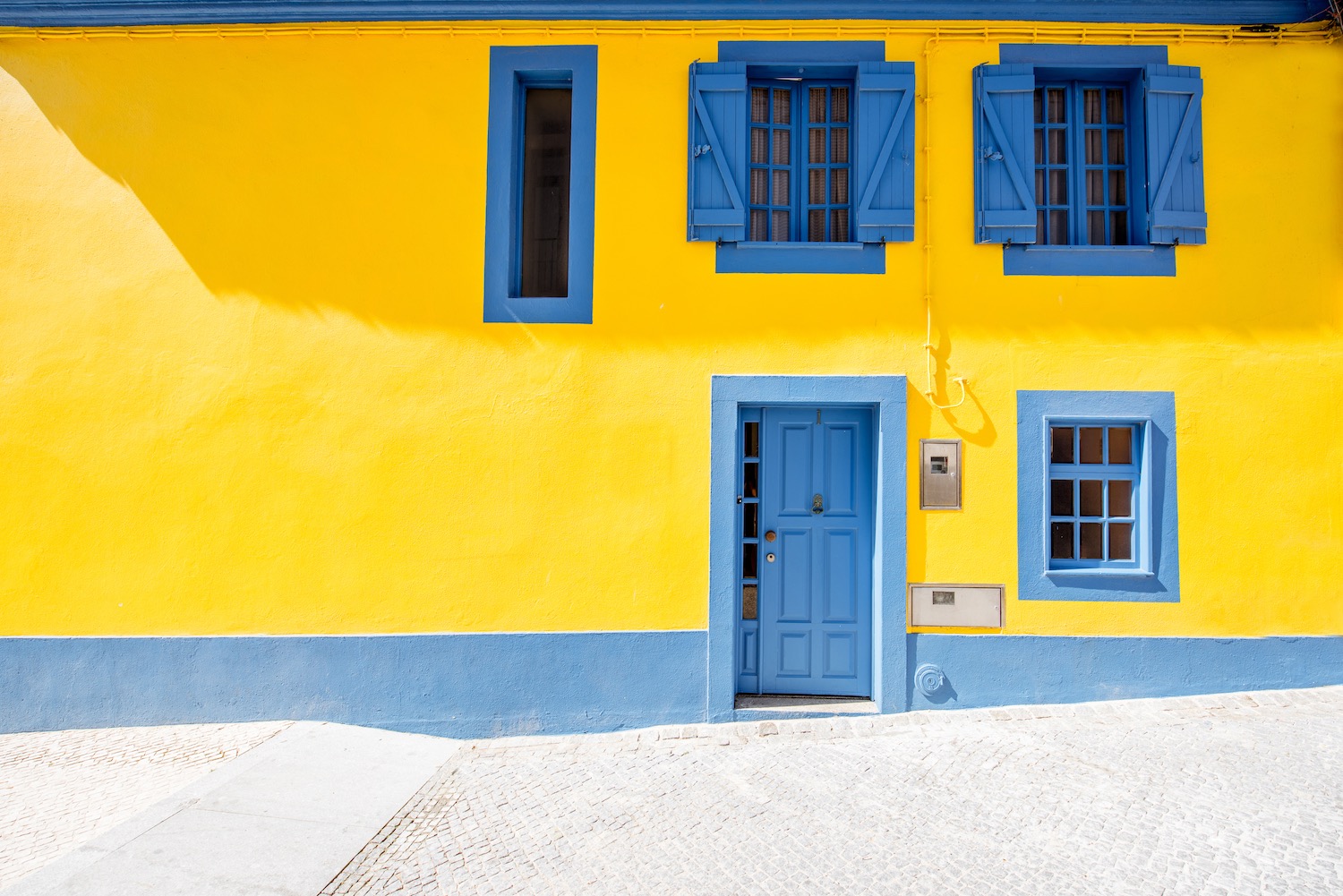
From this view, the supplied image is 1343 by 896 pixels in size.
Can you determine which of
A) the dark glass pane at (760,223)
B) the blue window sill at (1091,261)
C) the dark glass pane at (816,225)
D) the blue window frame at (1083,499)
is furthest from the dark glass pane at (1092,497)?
the dark glass pane at (760,223)

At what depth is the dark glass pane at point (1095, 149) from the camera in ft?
18.0

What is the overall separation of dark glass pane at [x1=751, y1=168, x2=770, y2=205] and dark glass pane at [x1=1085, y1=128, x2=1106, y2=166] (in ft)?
7.81

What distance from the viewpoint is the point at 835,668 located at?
5371mm

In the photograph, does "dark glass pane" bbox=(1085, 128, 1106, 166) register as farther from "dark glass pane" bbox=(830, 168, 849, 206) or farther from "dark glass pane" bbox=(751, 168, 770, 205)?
"dark glass pane" bbox=(751, 168, 770, 205)

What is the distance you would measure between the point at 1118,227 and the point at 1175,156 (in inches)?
21.7

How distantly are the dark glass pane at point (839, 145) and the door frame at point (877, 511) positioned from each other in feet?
5.51

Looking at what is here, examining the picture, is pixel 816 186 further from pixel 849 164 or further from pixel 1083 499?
pixel 1083 499

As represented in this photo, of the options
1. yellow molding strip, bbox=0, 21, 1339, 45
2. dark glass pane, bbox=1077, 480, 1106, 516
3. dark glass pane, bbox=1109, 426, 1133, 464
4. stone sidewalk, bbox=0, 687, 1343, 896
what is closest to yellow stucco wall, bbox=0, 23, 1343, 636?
yellow molding strip, bbox=0, 21, 1339, 45

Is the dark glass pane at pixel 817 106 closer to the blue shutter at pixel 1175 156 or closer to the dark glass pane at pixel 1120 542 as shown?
the blue shutter at pixel 1175 156

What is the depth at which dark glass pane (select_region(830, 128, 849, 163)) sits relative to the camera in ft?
18.0

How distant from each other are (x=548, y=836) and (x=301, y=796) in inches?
60.8

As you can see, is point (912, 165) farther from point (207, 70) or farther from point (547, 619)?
point (207, 70)

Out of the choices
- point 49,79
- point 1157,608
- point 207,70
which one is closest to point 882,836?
point 1157,608

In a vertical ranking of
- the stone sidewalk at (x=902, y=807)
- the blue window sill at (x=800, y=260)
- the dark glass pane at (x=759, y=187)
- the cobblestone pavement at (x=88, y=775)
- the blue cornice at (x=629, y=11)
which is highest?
the blue cornice at (x=629, y=11)
